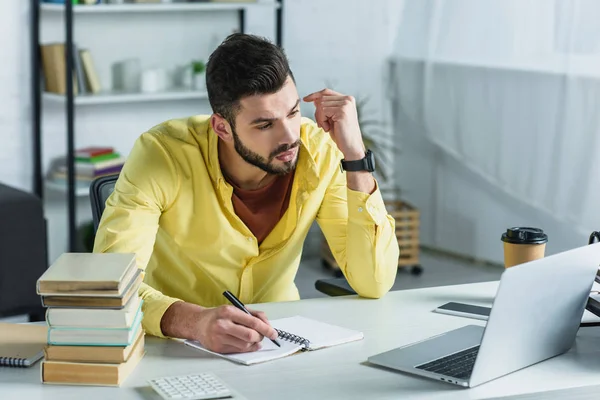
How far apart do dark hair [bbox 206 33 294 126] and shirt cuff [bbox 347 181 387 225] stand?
0.30 metres

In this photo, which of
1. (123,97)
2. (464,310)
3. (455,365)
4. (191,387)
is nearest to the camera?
(191,387)

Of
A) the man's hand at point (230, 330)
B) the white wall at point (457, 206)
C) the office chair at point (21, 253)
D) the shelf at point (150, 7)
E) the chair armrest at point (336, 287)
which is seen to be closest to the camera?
the man's hand at point (230, 330)

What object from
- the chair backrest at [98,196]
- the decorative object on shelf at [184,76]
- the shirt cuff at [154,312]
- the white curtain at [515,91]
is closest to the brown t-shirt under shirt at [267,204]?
the chair backrest at [98,196]

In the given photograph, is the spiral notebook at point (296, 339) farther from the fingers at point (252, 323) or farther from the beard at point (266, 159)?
the beard at point (266, 159)

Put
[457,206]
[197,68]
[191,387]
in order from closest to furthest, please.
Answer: [191,387] → [197,68] → [457,206]

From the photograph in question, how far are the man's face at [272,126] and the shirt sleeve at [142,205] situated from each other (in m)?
0.19

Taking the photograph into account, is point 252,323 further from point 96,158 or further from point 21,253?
point 96,158

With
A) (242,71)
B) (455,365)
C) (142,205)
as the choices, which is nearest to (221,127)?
(242,71)

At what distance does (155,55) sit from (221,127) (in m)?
2.71

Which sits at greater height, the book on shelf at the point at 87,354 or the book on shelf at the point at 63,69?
the book on shelf at the point at 63,69

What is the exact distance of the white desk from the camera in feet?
4.85

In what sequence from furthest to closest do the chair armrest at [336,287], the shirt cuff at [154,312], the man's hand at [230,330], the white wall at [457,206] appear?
the white wall at [457,206] < the chair armrest at [336,287] < the shirt cuff at [154,312] < the man's hand at [230,330]

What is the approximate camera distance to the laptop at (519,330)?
1465mm

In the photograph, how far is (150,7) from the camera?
4504 mm
